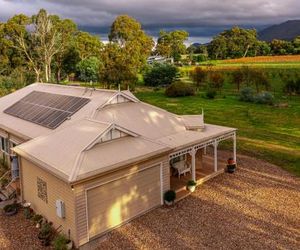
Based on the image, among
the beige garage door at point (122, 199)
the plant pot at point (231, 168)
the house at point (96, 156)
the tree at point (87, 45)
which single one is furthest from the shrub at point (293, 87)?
the tree at point (87, 45)

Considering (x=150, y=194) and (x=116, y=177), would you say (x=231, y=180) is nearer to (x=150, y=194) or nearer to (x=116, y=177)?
(x=150, y=194)

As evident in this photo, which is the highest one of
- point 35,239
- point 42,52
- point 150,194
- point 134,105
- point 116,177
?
point 42,52

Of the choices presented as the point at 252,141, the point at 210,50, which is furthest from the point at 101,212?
the point at 210,50

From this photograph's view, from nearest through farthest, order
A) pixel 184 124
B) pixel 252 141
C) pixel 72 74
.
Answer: pixel 184 124
pixel 252 141
pixel 72 74

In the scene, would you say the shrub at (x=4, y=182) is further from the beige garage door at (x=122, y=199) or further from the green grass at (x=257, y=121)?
the green grass at (x=257, y=121)

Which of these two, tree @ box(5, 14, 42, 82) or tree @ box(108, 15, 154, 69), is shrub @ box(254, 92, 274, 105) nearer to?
tree @ box(108, 15, 154, 69)

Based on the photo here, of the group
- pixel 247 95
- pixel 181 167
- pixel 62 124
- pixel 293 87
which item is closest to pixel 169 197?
pixel 181 167
